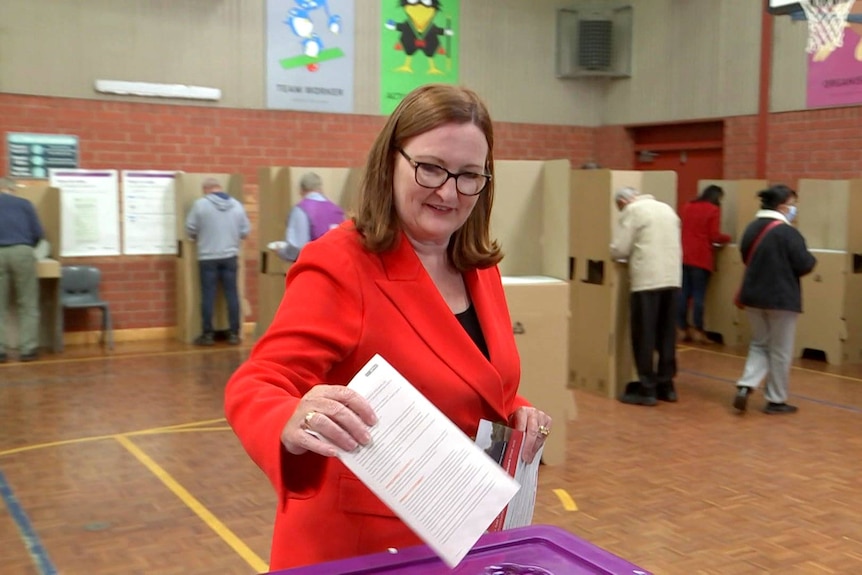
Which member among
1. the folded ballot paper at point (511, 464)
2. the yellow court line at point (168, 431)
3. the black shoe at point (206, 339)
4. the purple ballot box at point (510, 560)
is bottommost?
the yellow court line at point (168, 431)

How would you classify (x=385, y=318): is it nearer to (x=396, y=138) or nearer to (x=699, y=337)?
(x=396, y=138)

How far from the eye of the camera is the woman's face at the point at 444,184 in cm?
136

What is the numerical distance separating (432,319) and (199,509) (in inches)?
126

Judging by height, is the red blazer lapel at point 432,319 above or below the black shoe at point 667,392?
above

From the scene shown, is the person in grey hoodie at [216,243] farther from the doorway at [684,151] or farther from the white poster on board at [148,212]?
the doorway at [684,151]

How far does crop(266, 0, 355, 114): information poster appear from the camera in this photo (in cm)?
952

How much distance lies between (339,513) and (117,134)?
830 centimetres

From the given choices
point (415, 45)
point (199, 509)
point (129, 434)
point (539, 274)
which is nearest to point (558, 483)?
point (539, 274)

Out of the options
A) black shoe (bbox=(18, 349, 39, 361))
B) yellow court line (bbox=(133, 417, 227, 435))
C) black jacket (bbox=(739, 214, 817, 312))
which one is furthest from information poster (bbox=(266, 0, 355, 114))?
black jacket (bbox=(739, 214, 817, 312))

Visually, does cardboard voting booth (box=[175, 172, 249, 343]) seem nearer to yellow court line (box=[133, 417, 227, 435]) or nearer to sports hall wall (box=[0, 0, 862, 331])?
sports hall wall (box=[0, 0, 862, 331])

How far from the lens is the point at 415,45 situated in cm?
1041

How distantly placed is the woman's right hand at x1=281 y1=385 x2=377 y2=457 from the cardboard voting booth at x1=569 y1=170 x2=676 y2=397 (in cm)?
566

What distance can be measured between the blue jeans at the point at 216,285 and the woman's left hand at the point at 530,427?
7.57 metres

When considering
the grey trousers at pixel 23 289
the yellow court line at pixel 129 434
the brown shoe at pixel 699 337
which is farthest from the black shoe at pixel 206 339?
the brown shoe at pixel 699 337
